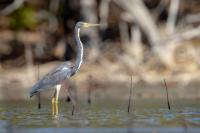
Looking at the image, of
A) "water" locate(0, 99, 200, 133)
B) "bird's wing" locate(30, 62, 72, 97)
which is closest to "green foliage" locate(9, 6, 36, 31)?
"water" locate(0, 99, 200, 133)

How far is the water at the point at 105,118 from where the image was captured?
11.6m

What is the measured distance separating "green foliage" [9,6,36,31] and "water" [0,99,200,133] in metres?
7.59

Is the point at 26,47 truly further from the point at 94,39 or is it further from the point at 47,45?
the point at 94,39

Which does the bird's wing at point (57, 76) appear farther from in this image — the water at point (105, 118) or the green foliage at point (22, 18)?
the green foliage at point (22, 18)

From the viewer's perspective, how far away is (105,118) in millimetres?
13070

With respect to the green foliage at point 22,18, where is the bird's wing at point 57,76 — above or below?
below

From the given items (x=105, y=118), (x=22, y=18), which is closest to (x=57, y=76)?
(x=105, y=118)

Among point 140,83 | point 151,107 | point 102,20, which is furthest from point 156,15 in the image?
point 151,107

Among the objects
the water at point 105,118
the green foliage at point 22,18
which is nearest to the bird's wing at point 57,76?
the water at point 105,118

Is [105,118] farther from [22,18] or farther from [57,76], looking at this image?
[22,18]

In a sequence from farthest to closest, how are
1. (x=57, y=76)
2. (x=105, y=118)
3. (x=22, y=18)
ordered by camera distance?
(x=22, y=18) → (x=57, y=76) → (x=105, y=118)

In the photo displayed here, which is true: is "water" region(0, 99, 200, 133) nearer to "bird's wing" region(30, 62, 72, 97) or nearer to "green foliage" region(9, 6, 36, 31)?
"bird's wing" region(30, 62, 72, 97)

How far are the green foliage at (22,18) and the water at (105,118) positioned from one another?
7.59 metres

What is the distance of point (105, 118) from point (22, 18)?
1154cm
